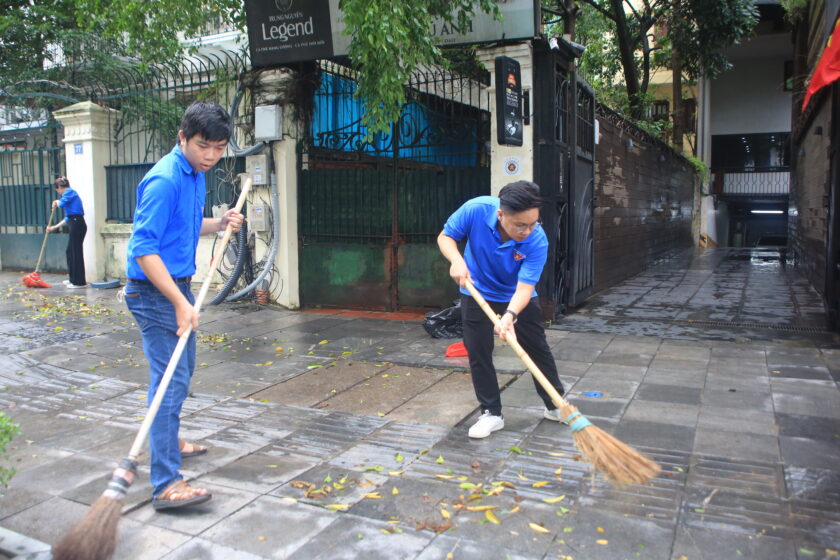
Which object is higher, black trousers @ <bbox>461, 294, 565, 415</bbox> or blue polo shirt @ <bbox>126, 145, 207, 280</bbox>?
blue polo shirt @ <bbox>126, 145, 207, 280</bbox>

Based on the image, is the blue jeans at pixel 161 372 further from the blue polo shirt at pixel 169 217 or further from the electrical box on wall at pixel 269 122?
the electrical box on wall at pixel 269 122

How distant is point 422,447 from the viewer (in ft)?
13.2

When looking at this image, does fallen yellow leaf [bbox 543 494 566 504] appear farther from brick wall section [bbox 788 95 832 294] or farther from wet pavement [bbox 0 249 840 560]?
brick wall section [bbox 788 95 832 294]

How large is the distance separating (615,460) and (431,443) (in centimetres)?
130

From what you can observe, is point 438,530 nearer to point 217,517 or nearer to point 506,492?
point 506,492

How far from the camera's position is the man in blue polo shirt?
3.79 m

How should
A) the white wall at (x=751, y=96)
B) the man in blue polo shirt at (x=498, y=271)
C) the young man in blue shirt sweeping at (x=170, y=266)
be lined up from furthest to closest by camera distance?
the white wall at (x=751, y=96), the man in blue polo shirt at (x=498, y=271), the young man in blue shirt sweeping at (x=170, y=266)

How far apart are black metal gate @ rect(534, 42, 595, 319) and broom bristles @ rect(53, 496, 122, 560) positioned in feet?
18.9

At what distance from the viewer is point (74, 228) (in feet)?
35.2

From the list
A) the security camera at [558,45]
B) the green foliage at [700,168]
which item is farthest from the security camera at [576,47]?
the green foliage at [700,168]

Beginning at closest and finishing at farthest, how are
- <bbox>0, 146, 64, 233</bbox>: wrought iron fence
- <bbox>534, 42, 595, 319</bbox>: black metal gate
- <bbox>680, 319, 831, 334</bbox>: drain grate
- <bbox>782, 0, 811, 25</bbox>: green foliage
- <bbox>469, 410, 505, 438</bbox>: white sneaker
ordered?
<bbox>469, 410, 505, 438</bbox>: white sneaker < <bbox>680, 319, 831, 334</bbox>: drain grate < <bbox>534, 42, 595, 319</bbox>: black metal gate < <bbox>0, 146, 64, 233</bbox>: wrought iron fence < <bbox>782, 0, 811, 25</bbox>: green foliage

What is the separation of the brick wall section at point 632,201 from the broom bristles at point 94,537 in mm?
8197

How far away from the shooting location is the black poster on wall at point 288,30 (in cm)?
815

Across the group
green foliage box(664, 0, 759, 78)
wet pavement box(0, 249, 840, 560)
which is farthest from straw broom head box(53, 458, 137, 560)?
green foliage box(664, 0, 759, 78)
